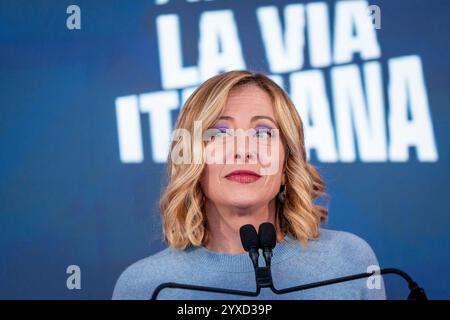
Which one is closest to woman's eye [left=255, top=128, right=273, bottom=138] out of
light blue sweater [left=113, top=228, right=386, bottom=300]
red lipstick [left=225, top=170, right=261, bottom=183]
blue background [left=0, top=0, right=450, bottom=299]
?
red lipstick [left=225, top=170, right=261, bottom=183]

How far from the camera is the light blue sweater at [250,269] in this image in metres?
1.85

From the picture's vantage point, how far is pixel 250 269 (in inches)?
74.7

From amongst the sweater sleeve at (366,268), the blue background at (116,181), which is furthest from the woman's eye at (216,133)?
the blue background at (116,181)

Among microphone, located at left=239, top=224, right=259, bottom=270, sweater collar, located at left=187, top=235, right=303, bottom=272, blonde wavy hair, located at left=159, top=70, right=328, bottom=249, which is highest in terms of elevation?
blonde wavy hair, located at left=159, top=70, right=328, bottom=249

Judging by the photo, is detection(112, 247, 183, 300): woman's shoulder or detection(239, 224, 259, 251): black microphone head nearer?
Answer: detection(239, 224, 259, 251): black microphone head

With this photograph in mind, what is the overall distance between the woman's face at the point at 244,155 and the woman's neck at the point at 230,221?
0.03 m

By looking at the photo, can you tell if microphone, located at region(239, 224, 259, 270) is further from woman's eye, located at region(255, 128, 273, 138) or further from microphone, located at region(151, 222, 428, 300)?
woman's eye, located at region(255, 128, 273, 138)

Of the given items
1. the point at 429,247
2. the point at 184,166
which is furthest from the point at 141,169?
the point at 429,247

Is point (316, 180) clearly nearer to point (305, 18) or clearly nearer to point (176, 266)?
point (176, 266)

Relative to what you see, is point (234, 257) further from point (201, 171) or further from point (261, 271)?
point (261, 271)

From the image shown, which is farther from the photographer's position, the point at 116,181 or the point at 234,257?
the point at 116,181

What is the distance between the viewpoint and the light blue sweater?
6.07 ft

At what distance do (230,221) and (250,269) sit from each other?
5.3 inches

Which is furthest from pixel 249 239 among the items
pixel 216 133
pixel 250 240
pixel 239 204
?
pixel 216 133
